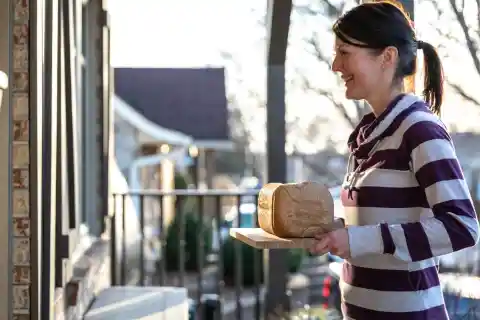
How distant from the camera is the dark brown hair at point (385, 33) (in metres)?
1.27

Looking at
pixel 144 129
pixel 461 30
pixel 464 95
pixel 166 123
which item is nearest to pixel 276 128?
pixel 464 95

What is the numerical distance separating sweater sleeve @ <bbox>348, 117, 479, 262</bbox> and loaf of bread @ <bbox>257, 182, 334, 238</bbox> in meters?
0.15

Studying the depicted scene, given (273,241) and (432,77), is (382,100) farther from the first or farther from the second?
(273,241)

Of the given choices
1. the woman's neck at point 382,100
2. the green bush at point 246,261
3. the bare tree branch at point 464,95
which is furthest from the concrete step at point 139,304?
the green bush at point 246,261

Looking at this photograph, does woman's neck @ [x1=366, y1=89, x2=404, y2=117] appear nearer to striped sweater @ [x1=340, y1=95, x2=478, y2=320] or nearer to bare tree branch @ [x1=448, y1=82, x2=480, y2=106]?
striped sweater @ [x1=340, y1=95, x2=478, y2=320]

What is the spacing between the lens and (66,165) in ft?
7.55

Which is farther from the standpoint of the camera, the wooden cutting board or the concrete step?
the concrete step

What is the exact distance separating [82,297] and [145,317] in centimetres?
28

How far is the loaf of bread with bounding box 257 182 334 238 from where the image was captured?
1.32m

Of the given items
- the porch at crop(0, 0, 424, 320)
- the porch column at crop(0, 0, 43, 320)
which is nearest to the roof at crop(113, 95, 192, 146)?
the porch at crop(0, 0, 424, 320)

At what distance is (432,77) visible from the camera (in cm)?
136

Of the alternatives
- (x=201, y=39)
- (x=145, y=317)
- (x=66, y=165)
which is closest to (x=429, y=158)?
(x=66, y=165)

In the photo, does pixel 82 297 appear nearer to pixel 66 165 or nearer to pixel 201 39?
pixel 66 165

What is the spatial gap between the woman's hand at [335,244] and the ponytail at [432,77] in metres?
0.36
